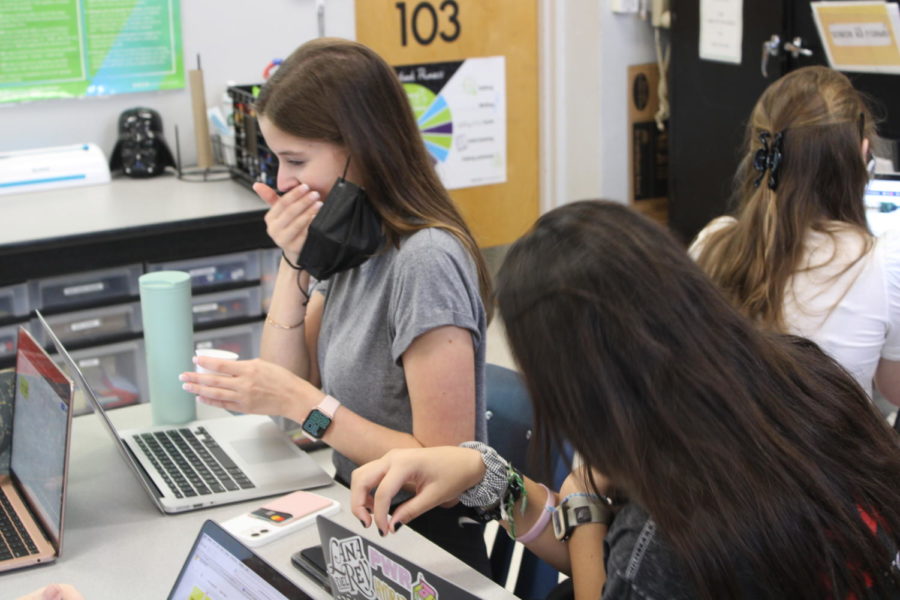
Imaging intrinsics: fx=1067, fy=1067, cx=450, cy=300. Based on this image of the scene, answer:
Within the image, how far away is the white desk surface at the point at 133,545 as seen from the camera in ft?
4.41

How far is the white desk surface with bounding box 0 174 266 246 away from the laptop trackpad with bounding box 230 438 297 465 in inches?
49.2

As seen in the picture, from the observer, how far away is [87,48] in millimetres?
3404

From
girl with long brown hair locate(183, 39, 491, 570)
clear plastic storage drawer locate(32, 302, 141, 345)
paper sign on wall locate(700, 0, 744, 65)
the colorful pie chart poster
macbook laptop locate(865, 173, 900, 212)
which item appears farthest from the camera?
the colorful pie chart poster

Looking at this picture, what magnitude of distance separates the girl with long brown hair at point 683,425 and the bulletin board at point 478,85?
311cm

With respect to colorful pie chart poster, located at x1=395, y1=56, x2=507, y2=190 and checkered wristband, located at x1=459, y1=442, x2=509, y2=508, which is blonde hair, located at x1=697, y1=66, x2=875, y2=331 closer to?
checkered wristband, located at x1=459, y1=442, x2=509, y2=508

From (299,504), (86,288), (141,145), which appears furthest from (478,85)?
(299,504)

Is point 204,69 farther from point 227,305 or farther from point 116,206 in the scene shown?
point 227,305

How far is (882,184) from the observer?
204 cm

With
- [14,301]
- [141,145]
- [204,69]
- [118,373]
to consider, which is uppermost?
[204,69]

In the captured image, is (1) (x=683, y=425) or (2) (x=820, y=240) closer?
(1) (x=683, y=425)

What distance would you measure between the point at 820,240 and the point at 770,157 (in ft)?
0.57

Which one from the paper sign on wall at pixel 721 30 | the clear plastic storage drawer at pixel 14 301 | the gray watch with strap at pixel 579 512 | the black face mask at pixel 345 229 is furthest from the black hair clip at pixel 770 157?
the paper sign on wall at pixel 721 30

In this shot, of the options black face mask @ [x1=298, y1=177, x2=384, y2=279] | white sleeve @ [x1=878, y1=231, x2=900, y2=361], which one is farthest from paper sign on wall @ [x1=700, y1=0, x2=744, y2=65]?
black face mask @ [x1=298, y1=177, x2=384, y2=279]

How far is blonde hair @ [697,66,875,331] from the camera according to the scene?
6.08ft
